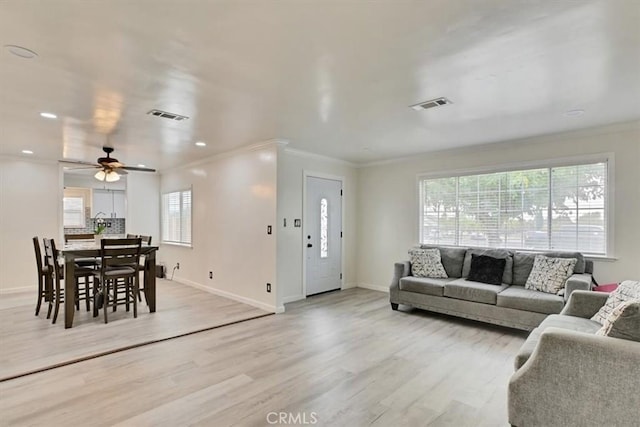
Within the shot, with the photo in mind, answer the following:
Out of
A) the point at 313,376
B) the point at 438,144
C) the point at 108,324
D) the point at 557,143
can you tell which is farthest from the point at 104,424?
the point at 557,143

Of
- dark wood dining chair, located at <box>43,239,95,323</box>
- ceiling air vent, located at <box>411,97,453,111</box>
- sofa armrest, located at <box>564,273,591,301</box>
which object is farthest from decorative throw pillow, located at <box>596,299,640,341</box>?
dark wood dining chair, located at <box>43,239,95,323</box>

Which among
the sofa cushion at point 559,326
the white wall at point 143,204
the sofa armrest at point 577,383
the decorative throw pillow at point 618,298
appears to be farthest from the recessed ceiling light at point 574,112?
the white wall at point 143,204

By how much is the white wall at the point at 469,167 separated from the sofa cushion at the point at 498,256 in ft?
3.03

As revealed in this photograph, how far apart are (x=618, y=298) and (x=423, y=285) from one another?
2231 mm

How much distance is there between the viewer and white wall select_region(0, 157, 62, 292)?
5.95m

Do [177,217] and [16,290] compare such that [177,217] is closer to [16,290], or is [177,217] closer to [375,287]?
[16,290]

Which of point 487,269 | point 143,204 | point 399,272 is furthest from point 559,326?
point 143,204

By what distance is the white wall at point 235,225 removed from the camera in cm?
497

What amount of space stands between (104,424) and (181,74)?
2.47 meters

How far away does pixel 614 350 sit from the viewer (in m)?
1.77

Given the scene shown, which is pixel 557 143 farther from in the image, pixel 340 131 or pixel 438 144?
pixel 340 131

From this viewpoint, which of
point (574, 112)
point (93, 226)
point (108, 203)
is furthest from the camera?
point (108, 203)

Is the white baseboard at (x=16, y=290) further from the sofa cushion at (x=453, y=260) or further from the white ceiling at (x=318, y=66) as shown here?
the sofa cushion at (x=453, y=260)

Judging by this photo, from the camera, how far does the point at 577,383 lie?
1836mm
